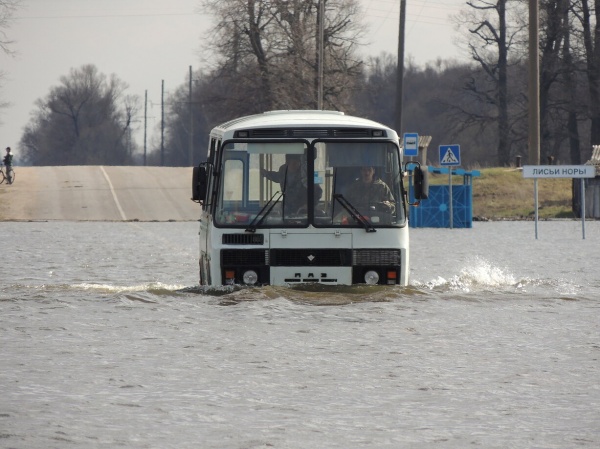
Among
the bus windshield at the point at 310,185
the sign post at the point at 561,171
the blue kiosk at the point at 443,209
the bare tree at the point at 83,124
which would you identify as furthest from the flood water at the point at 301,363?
the bare tree at the point at 83,124

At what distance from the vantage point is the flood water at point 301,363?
31.1 feet

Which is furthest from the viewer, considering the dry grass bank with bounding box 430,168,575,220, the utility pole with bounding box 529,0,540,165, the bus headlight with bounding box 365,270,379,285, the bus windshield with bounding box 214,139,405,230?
the dry grass bank with bounding box 430,168,575,220

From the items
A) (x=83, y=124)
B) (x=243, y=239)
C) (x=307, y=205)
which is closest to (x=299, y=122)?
(x=307, y=205)

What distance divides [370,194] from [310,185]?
0.71 m

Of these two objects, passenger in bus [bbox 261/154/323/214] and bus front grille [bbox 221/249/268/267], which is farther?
passenger in bus [bbox 261/154/323/214]

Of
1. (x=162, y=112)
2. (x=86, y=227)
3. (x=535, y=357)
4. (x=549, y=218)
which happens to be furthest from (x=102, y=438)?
(x=162, y=112)

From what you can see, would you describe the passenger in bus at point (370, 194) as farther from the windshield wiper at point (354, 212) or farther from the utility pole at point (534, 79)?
the utility pole at point (534, 79)

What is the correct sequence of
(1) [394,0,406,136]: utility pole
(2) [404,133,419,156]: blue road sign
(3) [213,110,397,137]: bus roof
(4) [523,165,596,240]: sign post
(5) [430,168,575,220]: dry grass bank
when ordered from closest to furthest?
1. (3) [213,110,397,137]: bus roof
2. (4) [523,165,596,240]: sign post
3. (2) [404,133,419,156]: blue road sign
4. (5) [430,168,575,220]: dry grass bank
5. (1) [394,0,406,136]: utility pole

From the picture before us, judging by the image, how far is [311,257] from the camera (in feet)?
56.2

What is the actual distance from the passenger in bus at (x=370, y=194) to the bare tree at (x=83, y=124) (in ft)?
423

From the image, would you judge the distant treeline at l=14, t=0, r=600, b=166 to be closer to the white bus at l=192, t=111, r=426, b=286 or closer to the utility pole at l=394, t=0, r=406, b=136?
the utility pole at l=394, t=0, r=406, b=136

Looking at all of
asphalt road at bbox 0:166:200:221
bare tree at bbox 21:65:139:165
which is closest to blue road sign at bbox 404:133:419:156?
asphalt road at bbox 0:166:200:221

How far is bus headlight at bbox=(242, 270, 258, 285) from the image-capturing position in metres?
16.9

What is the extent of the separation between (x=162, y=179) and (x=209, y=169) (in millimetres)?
47510
